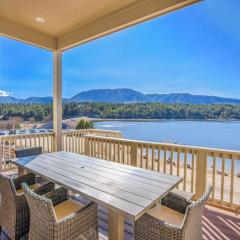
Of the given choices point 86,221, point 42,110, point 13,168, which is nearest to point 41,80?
point 42,110

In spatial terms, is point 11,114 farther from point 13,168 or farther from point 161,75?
point 161,75

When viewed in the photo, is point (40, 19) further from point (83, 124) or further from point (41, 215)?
point (41, 215)

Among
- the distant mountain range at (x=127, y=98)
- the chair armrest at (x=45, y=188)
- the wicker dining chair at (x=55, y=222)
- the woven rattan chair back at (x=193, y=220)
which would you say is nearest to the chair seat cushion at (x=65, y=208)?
the wicker dining chair at (x=55, y=222)

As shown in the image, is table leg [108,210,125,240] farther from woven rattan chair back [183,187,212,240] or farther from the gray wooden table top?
woven rattan chair back [183,187,212,240]

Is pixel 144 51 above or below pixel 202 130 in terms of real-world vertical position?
above

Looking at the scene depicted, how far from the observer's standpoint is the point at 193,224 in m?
1.50

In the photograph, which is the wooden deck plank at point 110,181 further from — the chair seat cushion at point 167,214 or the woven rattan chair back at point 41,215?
the woven rattan chair back at point 41,215

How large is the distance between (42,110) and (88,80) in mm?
5246

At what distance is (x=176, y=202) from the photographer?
6.35 ft

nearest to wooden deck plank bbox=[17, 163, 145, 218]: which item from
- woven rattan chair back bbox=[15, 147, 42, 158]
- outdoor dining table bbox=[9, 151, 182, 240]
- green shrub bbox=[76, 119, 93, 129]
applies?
outdoor dining table bbox=[9, 151, 182, 240]

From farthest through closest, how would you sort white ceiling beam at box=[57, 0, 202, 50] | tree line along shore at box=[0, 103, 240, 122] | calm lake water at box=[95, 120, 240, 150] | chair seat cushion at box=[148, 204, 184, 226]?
1. tree line along shore at box=[0, 103, 240, 122]
2. calm lake water at box=[95, 120, 240, 150]
3. white ceiling beam at box=[57, 0, 202, 50]
4. chair seat cushion at box=[148, 204, 184, 226]

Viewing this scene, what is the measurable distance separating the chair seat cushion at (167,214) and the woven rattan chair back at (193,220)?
164 mm

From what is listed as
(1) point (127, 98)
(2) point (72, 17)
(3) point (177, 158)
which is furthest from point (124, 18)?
(1) point (127, 98)

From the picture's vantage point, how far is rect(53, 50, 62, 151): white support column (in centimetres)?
532
